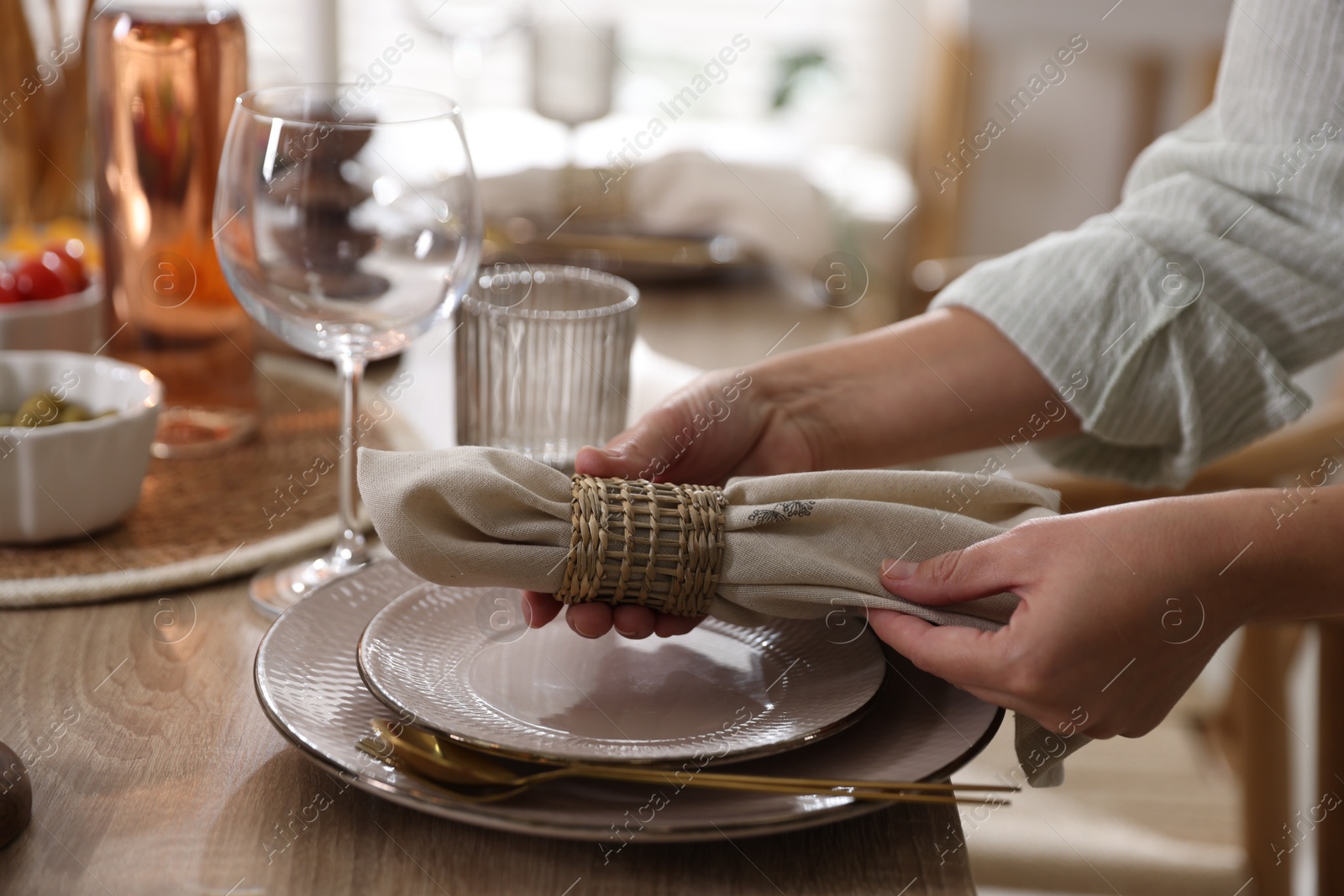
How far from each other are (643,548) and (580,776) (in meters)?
0.09

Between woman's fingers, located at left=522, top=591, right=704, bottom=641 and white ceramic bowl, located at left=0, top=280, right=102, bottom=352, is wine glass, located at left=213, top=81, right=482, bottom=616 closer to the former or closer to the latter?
woman's fingers, located at left=522, top=591, right=704, bottom=641

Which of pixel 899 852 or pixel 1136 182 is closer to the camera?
pixel 899 852

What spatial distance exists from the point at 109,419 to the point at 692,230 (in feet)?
2.18

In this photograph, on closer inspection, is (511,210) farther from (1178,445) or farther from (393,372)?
(1178,445)

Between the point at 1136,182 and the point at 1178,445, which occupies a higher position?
the point at 1136,182

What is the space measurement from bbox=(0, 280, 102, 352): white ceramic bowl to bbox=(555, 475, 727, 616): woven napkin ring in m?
0.47

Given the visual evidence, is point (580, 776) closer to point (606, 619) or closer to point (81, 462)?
point (606, 619)

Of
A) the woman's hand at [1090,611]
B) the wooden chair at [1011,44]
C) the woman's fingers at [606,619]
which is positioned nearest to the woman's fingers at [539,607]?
the woman's fingers at [606,619]

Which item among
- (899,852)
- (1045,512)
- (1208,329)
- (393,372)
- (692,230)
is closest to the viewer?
(899,852)

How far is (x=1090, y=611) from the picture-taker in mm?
443

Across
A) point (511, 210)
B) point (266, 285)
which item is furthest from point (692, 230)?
point (266, 285)

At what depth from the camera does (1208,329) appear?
0.66 m

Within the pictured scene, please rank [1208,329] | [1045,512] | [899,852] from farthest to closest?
[1208,329], [1045,512], [899,852]

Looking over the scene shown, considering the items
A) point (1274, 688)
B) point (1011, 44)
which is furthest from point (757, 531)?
point (1011, 44)
